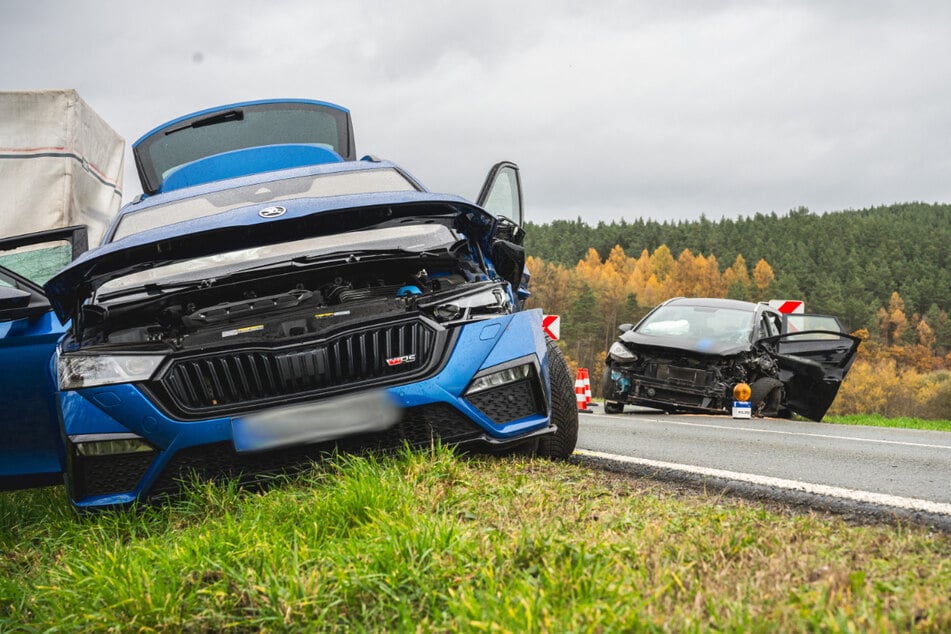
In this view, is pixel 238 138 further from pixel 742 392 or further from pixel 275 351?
pixel 742 392

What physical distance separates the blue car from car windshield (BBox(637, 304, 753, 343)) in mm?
6436

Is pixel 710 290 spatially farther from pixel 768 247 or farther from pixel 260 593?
pixel 260 593

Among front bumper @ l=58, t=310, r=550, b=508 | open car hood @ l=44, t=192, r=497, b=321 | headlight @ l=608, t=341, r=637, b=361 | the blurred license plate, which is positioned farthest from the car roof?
the blurred license plate

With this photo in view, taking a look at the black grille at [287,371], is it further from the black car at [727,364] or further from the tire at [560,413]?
the black car at [727,364]

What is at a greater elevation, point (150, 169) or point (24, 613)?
point (150, 169)

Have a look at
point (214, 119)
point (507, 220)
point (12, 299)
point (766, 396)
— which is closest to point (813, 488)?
point (507, 220)

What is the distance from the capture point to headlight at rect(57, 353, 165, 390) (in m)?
3.13

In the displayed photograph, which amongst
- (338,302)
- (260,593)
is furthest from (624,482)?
(260,593)

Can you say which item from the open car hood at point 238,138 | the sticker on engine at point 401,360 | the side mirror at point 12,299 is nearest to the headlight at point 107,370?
the side mirror at point 12,299

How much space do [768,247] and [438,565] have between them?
12435 centimetres

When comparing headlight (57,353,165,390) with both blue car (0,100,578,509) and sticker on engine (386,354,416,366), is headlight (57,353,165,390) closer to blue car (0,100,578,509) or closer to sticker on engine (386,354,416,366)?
blue car (0,100,578,509)

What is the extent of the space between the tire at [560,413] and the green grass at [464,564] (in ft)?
2.29

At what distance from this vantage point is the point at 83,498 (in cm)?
324

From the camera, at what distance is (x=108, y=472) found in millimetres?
3186
